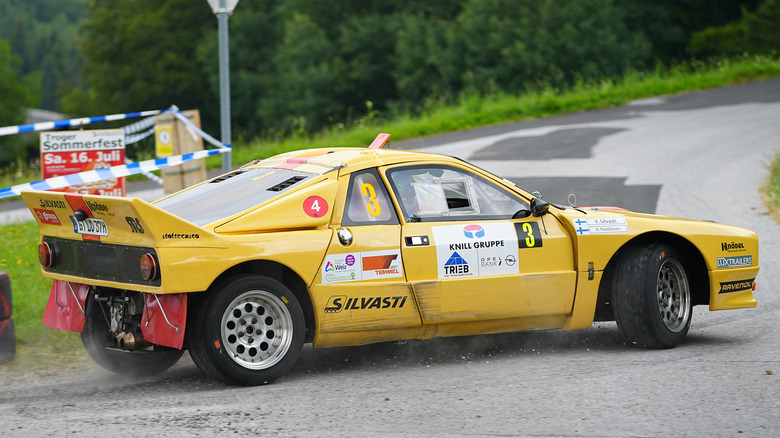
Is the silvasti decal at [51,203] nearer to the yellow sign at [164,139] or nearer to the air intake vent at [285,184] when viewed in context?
the air intake vent at [285,184]

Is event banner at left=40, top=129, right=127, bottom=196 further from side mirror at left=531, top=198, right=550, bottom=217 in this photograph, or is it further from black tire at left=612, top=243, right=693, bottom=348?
black tire at left=612, top=243, right=693, bottom=348

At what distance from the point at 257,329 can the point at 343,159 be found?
51.5 inches

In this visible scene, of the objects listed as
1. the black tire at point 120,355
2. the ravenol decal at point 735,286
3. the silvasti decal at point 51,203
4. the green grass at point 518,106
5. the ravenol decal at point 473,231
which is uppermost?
the green grass at point 518,106

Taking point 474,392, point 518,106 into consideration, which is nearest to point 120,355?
point 474,392

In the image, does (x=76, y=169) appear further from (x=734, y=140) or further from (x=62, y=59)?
(x=62, y=59)

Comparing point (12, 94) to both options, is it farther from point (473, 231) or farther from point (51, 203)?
point (473, 231)

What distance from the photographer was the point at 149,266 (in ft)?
18.4

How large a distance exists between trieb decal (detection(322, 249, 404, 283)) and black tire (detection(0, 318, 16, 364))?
229 cm

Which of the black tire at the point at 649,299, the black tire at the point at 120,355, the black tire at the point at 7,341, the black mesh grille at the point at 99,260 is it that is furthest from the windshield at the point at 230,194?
the black tire at the point at 649,299

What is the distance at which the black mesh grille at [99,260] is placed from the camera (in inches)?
226

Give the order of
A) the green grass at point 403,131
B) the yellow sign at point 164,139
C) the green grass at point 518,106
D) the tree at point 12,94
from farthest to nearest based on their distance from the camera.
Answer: the tree at point 12,94 → the green grass at point 518,106 → the yellow sign at point 164,139 → the green grass at point 403,131

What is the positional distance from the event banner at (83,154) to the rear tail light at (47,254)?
405 cm

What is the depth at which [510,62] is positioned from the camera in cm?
3503

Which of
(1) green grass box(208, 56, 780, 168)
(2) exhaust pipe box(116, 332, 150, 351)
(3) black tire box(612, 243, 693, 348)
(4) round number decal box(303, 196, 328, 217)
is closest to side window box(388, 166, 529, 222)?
(4) round number decal box(303, 196, 328, 217)
